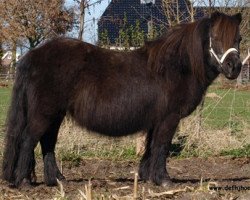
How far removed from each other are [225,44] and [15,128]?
2906mm

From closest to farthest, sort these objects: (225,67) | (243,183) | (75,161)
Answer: (225,67) < (243,183) < (75,161)

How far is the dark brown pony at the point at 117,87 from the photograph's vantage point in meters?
6.76

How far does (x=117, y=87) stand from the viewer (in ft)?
22.4

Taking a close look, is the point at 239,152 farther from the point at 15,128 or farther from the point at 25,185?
the point at 15,128

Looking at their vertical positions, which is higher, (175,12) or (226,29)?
(175,12)

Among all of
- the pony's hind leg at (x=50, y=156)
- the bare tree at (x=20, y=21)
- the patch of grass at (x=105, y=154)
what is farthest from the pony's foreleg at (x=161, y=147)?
the bare tree at (x=20, y=21)

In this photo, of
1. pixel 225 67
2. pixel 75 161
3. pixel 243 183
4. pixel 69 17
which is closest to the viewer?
pixel 225 67

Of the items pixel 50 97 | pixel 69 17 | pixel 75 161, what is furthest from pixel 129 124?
pixel 69 17

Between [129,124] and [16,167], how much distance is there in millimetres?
1558

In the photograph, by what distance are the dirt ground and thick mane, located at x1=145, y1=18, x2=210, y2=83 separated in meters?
1.44

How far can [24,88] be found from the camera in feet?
22.4

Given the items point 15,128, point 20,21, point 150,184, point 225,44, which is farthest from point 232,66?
point 20,21

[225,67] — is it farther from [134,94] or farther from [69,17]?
[69,17]

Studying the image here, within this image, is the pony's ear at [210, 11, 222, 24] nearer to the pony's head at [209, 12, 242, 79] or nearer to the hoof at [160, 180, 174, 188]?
the pony's head at [209, 12, 242, 79]
